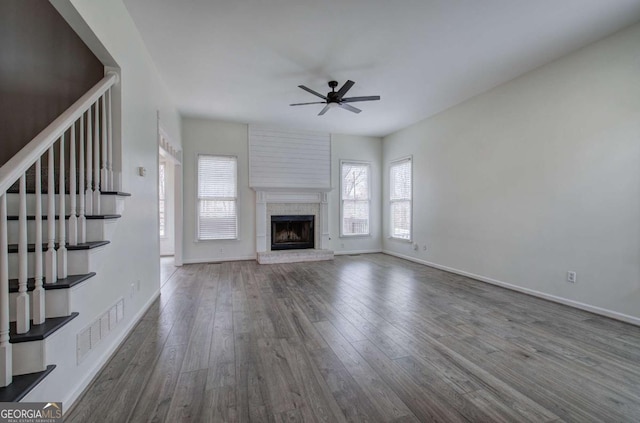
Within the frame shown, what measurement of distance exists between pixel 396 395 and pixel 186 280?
373 cm

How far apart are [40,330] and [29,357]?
0.39 feet

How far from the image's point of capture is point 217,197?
5.68 m

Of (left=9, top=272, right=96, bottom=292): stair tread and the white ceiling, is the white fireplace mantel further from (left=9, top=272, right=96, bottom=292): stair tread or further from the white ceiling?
(left=9, top=272, right=96, bottom=292): stair tread

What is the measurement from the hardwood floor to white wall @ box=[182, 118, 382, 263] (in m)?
2.25

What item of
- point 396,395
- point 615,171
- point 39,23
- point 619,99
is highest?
point 39,23

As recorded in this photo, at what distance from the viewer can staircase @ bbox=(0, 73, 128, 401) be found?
3.96ft

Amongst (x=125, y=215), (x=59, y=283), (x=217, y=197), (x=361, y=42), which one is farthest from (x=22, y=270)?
(x=217, y=197)

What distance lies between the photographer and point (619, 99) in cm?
281

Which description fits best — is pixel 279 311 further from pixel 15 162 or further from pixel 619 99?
pixel 619 99

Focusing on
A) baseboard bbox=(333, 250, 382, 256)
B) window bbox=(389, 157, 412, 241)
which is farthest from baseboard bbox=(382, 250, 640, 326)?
baseboard bbox=(333, 250, 382, 256)

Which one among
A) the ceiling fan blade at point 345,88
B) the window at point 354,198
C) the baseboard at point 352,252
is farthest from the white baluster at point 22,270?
the window at point 354,198

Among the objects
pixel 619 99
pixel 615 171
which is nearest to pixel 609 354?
pixel 615 171

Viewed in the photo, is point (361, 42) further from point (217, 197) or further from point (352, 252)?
point (352, 252)

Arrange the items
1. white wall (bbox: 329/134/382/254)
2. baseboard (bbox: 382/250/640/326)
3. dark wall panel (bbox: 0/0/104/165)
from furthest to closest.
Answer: white wall (bbox: 329/134/382/254), baseboard (bbox: 382/250/640/326), dark wall panel (bbox: 0/0/104/165)
